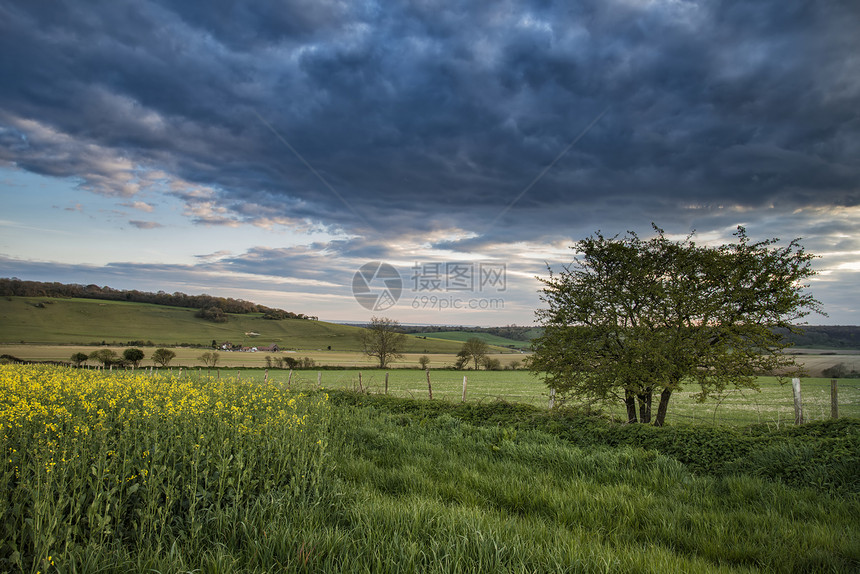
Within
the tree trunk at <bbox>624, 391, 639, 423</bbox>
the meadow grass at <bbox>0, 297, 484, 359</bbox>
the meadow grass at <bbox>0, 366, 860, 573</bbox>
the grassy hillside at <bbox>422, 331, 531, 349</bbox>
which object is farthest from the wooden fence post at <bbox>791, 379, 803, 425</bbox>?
the grassy hillside at <bbox>422, 331, 531, 349</bbox>

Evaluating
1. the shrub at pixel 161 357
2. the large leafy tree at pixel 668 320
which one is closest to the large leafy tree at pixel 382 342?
the shrub at pixel 161 357

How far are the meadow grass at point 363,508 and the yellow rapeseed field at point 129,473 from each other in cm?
4

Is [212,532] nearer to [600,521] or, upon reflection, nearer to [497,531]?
[497,531]

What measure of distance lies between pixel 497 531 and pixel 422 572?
1.00m

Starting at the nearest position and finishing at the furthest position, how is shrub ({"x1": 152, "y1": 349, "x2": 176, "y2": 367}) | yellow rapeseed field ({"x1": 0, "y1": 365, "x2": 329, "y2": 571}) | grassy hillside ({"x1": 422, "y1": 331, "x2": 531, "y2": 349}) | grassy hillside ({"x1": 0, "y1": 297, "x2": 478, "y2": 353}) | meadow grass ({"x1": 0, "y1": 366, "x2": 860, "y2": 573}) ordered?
yellow rapeseed field ({"x1": 0, "y1": 365, "x2": 329, "y2": 571}) < meadow grass ({"x1": 0, "y1": 366, "x2": 860, "y2": 573}) < shrub ({"x1": 152, "y1": 349, "x2": 176, "y2": 367}) < grassy hillside ({"x1": 0, "y1": 297, "x2": 478, "y2": 353}) < grassy hillside ({"x1": 422, "y1": 331, "x2": 531, "y2": 349})

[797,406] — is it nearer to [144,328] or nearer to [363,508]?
[363,508]

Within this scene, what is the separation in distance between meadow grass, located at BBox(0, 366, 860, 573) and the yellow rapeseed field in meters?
0.04

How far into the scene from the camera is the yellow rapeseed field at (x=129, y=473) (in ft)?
12.1

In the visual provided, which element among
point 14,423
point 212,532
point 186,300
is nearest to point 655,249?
point 212,532

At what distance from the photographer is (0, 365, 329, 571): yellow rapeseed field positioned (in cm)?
369

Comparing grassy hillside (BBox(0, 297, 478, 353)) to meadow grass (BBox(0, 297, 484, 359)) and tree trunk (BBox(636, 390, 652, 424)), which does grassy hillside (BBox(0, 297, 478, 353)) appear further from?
tree trunk (BBox(636, 390, 652, 424))

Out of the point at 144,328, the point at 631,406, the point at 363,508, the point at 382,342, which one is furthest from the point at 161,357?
the point at 363,508

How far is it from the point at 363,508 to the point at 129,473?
261cm

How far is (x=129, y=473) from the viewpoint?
187 inches
